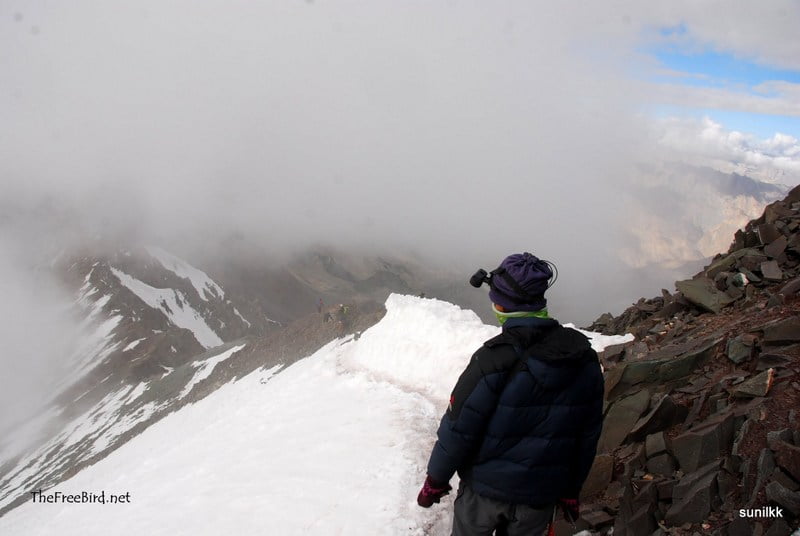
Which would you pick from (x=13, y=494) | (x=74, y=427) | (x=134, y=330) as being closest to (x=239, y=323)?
(x=134, y=330)


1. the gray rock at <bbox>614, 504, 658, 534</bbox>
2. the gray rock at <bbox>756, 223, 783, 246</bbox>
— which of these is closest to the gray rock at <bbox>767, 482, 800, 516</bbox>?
the gray rock at <bbox>614, 504, 658, 534</bbox>

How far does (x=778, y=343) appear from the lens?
869 cm

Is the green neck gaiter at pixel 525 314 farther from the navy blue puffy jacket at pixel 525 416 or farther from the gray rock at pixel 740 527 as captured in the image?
the gray rock at pixel 740 527

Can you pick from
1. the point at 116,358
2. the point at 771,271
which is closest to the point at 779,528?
the point at 771,271

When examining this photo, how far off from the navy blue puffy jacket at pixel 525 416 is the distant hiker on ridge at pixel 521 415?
0.03ft

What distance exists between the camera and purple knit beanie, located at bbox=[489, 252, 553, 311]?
4.97 metres

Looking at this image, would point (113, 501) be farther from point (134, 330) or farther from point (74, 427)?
point (134, 330)

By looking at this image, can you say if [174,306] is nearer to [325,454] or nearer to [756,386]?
[325,454]

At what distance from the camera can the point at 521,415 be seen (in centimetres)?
489

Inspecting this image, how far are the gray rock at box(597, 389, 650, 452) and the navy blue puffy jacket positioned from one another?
4259mm

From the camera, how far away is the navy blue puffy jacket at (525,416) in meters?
4.79

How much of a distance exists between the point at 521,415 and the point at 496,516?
1341 mm

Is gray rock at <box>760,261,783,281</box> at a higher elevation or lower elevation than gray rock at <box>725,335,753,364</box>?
higher

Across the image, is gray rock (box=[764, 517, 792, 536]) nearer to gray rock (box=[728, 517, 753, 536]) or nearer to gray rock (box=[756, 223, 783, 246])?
gray rock (box=[728, 517, 753, 536])
